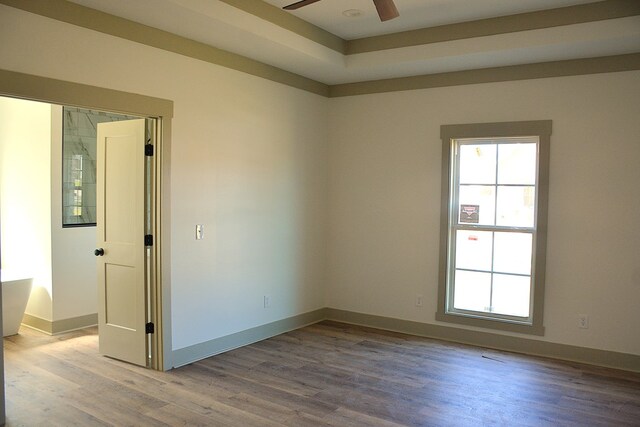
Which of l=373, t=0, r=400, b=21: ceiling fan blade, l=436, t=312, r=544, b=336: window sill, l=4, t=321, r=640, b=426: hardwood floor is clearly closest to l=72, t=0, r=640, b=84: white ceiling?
l=373, t=0, r=400, b=21: ceiling fan blade

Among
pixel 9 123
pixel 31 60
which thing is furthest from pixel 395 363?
pixel 9 123

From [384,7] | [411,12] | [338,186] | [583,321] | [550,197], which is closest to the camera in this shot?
[384,7]

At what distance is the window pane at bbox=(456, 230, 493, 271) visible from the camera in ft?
17.0

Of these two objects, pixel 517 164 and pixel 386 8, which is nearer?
Result: pixel 386 8

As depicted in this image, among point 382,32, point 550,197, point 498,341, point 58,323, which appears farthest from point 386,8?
point 58,323

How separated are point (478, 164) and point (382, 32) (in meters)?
1.60

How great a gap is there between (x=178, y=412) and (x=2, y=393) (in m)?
1.09

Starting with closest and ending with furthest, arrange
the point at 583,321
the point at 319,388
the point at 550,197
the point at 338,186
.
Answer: the point at 319,388
the point at 583,321
the point at 550,197
the point at 338,186

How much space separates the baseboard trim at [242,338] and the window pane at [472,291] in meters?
1.62

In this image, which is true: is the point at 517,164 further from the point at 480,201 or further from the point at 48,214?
the point at 48,214

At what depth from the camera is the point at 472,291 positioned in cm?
529

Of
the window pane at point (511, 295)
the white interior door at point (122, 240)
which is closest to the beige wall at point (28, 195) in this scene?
the white interior door at point (122, 240)

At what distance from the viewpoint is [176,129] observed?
4281mm

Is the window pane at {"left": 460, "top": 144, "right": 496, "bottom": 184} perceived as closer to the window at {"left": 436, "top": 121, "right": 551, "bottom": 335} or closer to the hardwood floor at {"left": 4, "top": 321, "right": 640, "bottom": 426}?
the window at {"left": 436, "top": 121, "right": 551, "bottom": 335}
